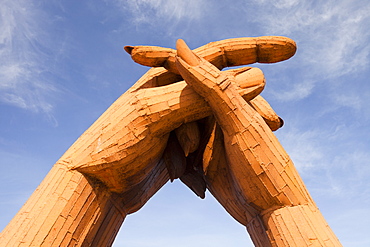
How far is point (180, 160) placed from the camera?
5.12m

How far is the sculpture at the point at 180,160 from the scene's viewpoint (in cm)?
374

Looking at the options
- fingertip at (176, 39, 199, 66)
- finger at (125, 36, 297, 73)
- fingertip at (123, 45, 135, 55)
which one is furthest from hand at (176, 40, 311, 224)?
fingertip at (123, 45, 135, 55)

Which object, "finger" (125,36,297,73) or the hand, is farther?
"finger" (125,36,297,73)

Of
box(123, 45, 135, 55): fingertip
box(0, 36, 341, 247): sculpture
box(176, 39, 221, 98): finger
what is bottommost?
box(0, 36, 341, 247): sculpture

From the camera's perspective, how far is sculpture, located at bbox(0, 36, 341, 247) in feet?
12.3

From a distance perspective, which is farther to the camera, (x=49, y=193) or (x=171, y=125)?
(x=171, y=125)

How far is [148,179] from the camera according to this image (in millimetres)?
4996

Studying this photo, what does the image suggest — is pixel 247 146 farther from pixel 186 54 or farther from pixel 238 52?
pixel 238 52

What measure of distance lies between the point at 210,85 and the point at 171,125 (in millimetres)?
723

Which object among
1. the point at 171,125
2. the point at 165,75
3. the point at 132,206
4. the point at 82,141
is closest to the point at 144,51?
the point at 165,75

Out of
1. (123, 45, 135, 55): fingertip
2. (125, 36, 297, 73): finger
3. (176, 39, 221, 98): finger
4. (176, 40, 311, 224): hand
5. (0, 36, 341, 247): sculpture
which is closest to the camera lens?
(0, 36, 341, 247): sculpture

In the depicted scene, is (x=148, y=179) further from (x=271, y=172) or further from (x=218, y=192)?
(x=271, y=172)

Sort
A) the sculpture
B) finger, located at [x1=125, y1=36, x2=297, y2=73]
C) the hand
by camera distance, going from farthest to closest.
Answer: finger, located at [x1=125, y1=36, x2=297, y2=73]
the hand
the sculpture

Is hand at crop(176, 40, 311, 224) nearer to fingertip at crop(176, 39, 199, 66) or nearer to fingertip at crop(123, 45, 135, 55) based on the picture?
fingertip at crop(176, 39, 199, 66)
